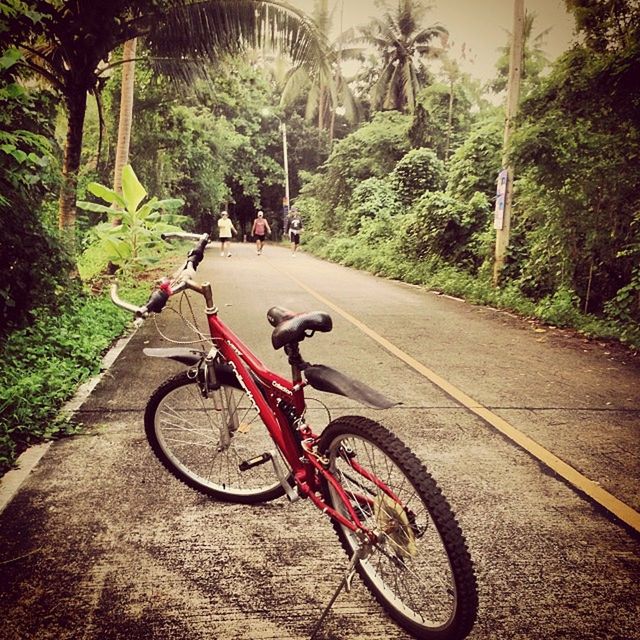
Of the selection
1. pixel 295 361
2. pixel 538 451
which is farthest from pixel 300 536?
pixel 538 451

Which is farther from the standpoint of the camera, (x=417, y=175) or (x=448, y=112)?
(x=448, y=112)

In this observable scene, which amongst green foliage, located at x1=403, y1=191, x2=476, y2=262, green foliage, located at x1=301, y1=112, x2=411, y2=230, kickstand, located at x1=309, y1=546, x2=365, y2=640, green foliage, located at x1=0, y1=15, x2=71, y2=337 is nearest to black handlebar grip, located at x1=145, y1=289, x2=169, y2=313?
kickstand, located at x1=309, y1=546, x2=365, y2=640

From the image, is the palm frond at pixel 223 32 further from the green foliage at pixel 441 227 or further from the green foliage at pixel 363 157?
the green foliage at pixel 363 157

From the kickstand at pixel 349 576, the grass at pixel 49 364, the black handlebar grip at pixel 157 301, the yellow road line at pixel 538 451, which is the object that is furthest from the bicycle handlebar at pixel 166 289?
the yellow road line at pixel 538 451

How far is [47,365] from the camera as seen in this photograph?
16.2ft

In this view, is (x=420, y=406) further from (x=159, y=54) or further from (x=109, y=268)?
(x=109, y=268)

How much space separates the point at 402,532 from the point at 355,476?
376 mm

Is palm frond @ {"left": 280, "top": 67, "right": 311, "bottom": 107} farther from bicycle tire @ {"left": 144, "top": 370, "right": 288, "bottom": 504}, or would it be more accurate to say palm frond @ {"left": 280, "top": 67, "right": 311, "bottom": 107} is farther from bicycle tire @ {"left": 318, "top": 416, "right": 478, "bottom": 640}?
bicycle tire @ {"left": 318, "top": 416, "right": 478, "bottom": 640}

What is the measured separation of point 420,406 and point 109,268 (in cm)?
910

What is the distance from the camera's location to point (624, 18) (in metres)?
7.53

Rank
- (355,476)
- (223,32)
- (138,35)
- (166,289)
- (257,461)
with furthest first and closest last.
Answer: (223,32) < (138,35) < (257,461) < (166,289) < (355,476)

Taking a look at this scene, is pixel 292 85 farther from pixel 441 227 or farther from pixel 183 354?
pixel 183 354

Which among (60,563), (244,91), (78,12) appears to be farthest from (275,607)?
(244,91)

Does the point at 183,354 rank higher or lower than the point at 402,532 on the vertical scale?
higher
